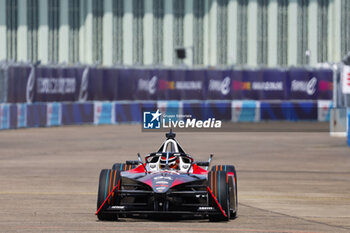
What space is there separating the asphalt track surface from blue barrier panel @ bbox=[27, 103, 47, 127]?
2229 millimetres

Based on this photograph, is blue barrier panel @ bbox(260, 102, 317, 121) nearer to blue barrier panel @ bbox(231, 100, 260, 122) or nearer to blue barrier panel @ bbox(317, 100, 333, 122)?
blue barrier panel @ bbox(317, 100, 333, 122)

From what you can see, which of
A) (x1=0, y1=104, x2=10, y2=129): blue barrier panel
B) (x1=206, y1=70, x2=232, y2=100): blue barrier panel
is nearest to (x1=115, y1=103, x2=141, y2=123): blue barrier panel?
(x1=206, y1=70, x2=232, y2=100): blue barrier panel

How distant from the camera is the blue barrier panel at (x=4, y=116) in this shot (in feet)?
135

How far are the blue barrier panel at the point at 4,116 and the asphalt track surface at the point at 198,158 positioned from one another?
111 centimetres

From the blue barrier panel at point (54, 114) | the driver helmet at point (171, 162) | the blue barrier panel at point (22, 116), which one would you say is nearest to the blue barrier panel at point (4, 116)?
the blue barrier panel at point (22, 116)

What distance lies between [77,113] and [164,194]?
118 feet

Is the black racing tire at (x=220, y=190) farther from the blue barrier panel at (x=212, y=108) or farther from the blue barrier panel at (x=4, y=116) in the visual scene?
the blue barrier panel at (x=212, y=108)

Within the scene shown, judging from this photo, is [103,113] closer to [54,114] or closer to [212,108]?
[54,114]

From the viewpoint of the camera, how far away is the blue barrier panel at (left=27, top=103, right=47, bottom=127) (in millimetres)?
44156

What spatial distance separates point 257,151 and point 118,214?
1862 cm

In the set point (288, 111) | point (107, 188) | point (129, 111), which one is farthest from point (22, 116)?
point (107, 188)

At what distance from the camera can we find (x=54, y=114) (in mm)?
46344

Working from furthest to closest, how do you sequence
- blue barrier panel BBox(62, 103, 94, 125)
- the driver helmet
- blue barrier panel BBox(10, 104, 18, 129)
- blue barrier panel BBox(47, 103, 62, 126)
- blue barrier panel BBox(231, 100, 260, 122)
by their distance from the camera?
blue barrier panel BBox(231, 100, 260, 122), blue barrier panel BBox(62, 103, 94, 125), blue barrier panel BBox(47, 103, 62, 126), blue barrier panel BBox(10, 104, 18, 129), the driver helmet

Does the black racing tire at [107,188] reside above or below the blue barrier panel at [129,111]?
below
